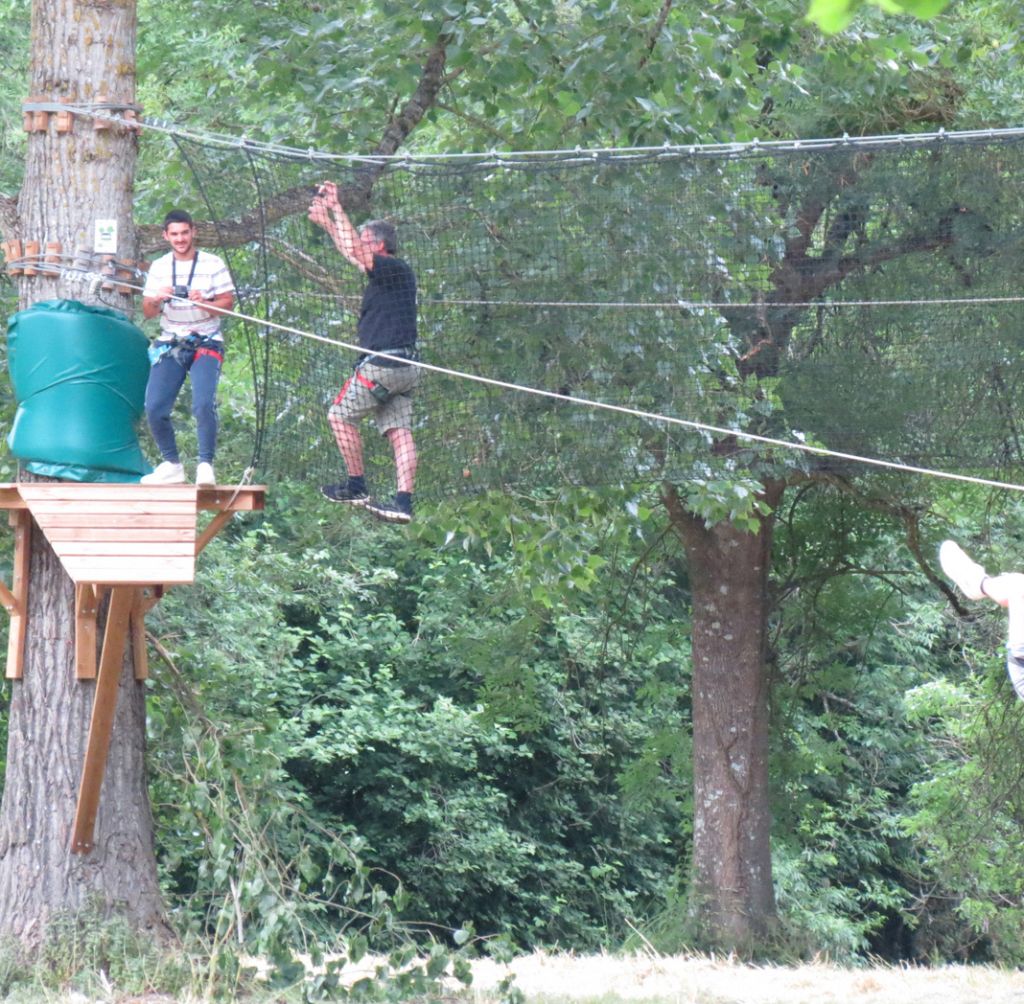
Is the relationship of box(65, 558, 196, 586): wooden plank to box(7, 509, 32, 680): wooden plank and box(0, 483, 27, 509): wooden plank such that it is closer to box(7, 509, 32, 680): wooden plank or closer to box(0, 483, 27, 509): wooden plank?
box(0, 483, 27, 509): wooden plank

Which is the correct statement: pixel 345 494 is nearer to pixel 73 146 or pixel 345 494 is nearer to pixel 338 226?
pixel 338 226

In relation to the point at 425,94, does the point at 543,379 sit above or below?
below

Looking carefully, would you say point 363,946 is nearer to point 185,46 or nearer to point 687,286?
point 687,286

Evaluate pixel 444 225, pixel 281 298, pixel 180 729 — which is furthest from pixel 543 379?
pixel 180 729

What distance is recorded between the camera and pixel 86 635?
5.73m

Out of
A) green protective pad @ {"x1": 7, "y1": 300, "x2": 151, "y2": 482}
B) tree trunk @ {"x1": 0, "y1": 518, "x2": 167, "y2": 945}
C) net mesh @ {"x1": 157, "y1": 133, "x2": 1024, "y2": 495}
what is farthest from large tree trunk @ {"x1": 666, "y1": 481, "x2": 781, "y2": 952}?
green protective pad @ {"x1": 7, "y1": 300, "x2": 151, "y2": 482}

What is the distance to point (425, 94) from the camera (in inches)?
284

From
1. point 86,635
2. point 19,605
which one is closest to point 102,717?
point 86,635

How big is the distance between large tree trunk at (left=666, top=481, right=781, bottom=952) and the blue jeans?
4.90 metres

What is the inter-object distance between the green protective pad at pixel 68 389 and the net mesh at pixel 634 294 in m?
0.65

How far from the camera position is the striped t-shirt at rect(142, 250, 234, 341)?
5.61 meters

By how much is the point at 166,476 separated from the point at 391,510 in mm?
938

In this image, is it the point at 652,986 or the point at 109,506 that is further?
the point at 652,986

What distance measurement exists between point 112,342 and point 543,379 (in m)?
1.95
